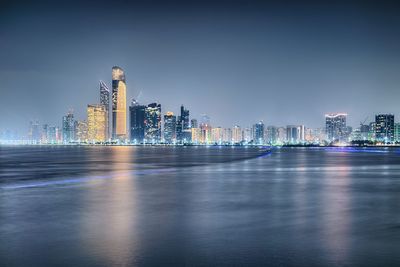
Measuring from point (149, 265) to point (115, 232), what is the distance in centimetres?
411

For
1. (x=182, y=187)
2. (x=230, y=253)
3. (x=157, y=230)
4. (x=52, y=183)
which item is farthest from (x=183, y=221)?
(x=52, y=183)

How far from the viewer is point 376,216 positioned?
671 inches

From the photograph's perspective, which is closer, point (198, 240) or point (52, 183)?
point (198, 240)

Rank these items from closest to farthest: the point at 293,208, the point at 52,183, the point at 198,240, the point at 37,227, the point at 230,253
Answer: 1. the point at 230,253
2. the point at 198,240
3. the point at 37,227
4. the point at 293,208
5. the point at 52,183

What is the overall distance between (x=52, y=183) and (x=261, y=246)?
22.8m

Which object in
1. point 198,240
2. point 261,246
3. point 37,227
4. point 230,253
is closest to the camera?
point 230,253

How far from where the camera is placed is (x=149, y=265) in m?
9.97

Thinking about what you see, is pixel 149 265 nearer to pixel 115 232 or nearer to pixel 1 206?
pixel 115 232

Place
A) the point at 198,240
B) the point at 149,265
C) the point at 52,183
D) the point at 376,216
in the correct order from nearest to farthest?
the point at 149,265 → the point at 198,240 → the point at 376,216 → the point at 52,183

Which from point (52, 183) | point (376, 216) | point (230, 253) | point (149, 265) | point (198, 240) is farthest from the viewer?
point (52, 183)

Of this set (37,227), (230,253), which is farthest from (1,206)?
(230,253)

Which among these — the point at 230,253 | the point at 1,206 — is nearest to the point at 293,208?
the point at 230,253

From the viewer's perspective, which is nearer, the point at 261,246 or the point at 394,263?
the point at 394,263

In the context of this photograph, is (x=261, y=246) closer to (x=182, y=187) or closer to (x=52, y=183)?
(x=182, y=187)
